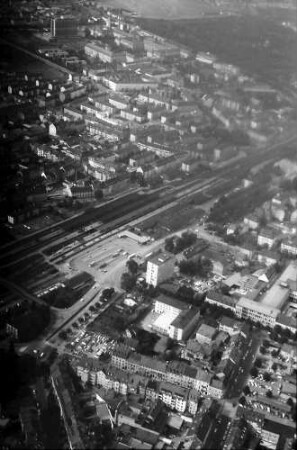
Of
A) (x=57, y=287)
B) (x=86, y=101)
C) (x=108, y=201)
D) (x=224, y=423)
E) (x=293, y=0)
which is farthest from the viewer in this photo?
(x=293, y=0)

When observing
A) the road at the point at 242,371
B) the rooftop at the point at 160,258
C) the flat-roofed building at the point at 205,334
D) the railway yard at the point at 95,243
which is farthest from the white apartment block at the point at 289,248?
the flat-roofed building at the point at 205,334

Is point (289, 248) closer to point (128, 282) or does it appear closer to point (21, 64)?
point (128, 282)

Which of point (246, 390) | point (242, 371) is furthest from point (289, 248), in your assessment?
point (246, 390)

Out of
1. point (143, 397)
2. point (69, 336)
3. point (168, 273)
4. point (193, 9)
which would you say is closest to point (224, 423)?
point (143, 397)

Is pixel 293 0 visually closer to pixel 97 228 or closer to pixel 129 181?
pixel 129 181

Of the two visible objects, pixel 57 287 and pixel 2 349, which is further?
pixel 57 287

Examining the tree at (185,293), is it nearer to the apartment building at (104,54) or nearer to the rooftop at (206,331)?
the rooftop at (206,331)

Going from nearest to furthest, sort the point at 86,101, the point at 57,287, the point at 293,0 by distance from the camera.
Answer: the point at 57,287, the point at 86,101, the point at 293,0
